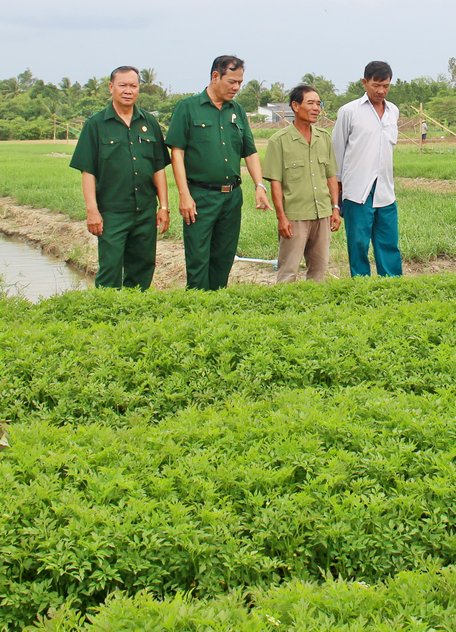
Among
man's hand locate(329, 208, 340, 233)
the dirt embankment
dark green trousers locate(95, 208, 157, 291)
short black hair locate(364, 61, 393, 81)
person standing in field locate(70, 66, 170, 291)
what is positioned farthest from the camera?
the dirt embankment

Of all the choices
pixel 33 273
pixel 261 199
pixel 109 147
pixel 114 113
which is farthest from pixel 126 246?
pixel 33 273

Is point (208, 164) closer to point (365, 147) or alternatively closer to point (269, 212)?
point (365, 147)

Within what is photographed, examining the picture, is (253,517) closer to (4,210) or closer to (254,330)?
(254,330)

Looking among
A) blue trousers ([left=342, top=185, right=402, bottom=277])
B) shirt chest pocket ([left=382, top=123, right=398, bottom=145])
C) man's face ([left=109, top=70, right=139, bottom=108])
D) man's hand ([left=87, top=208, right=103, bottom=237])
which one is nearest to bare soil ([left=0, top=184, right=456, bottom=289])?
blue trousers ([left=342, top=185, right=402, bottom=277])

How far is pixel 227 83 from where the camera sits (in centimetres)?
687

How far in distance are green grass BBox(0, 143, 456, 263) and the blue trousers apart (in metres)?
2.75

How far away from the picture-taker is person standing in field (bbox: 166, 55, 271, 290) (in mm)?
6949

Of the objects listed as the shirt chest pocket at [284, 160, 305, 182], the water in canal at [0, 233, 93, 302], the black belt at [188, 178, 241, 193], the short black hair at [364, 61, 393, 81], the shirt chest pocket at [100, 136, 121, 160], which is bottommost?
the water in canal at [0, 233, 93, 302]

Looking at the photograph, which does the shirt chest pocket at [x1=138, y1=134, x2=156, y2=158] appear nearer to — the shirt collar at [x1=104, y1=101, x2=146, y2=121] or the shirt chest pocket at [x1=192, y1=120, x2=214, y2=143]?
the shirt collar at [x1=104, y1=101, x2=146, y2=121]

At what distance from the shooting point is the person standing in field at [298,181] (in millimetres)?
7336

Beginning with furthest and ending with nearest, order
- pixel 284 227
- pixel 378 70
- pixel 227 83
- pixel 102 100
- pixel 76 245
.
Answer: pixel 102 100
pixel 76 245
pixel 378 70
pixel 284 227
pixel 227 83

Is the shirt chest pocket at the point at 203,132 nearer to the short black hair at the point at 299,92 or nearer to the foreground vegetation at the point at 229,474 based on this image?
the short black hair at the point at 299,92

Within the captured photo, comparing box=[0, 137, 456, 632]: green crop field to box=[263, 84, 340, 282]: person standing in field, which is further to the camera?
box=[263, 84, 340, 282]: person standing in field

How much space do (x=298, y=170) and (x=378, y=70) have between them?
110 centimetres
